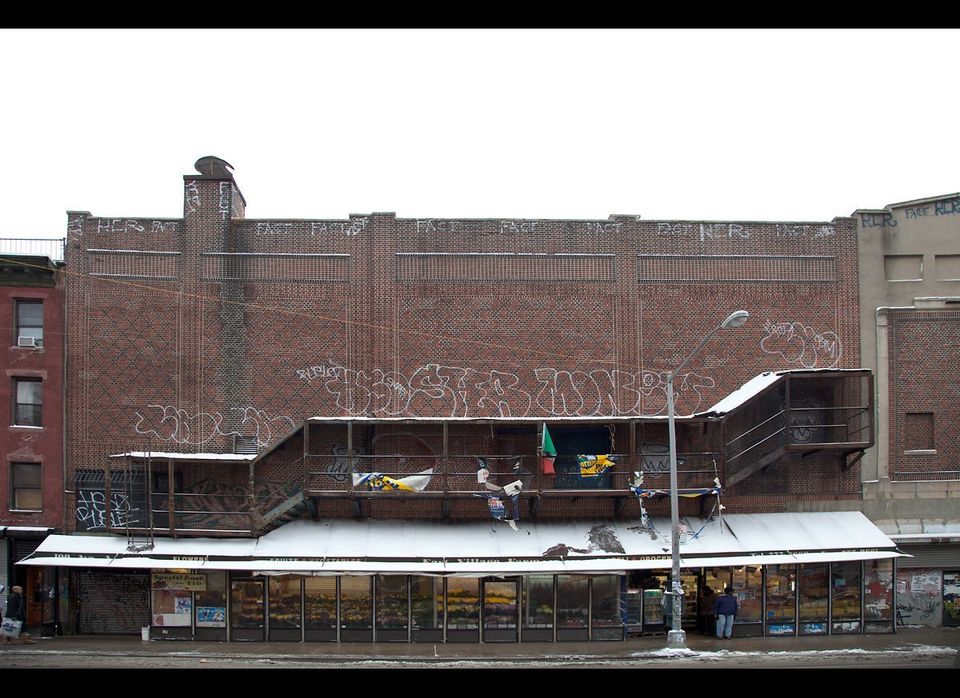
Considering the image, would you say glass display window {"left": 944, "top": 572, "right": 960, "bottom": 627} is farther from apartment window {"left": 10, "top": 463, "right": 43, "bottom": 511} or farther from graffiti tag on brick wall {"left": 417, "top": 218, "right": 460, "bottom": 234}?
apartment window {"left": 10, "top": 463, "right": 43, "bottom": 511}

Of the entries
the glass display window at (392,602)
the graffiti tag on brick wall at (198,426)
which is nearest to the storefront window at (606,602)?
the glass display window at (392,602)

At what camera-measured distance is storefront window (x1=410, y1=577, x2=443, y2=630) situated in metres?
21.5

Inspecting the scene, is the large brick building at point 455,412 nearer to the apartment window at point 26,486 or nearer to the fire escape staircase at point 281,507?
the fire escape staircase at point 281,507

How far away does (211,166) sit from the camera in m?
22.9

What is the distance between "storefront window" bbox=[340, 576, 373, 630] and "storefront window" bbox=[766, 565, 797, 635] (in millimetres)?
11123

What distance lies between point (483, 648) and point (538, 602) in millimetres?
1947

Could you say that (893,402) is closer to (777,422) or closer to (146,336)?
(777,422)

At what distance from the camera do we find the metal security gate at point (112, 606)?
21875 millimetres

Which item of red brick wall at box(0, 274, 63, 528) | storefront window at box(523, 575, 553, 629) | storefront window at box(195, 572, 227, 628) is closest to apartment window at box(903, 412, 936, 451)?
storefront window at box(523, 575, 553, 629)

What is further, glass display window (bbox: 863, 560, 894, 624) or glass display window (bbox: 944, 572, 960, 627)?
glass display window (bbox: 944, 572, 960, 627)

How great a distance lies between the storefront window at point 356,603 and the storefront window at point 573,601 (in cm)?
518

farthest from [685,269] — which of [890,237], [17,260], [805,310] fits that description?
[17,260]

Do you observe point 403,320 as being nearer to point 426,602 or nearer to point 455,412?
point 455,412

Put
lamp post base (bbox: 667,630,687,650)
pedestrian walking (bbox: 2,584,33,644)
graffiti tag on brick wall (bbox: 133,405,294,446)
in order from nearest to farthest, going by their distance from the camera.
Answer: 1. lamp post base (bbox: 667,630,687,650)
2. pedestrian walking (bbox: 2,584,33,644)
3. graffiti tag on brick wall (bbox: 133,405,294,446)
